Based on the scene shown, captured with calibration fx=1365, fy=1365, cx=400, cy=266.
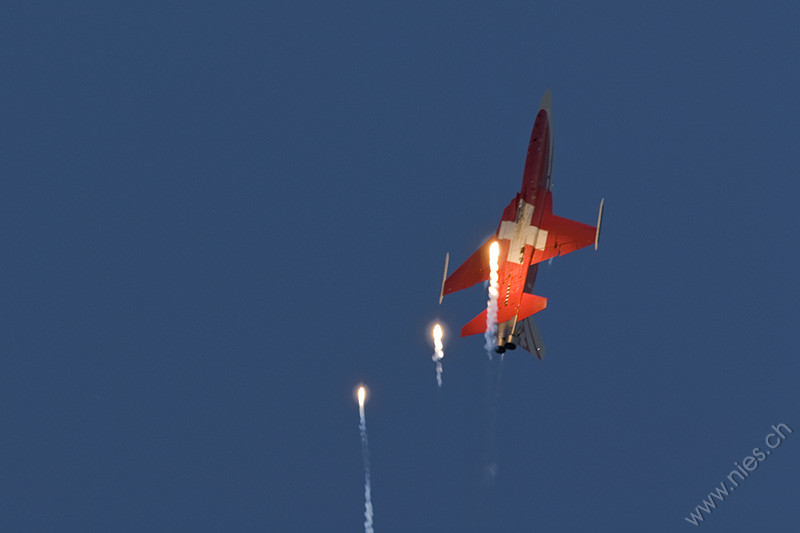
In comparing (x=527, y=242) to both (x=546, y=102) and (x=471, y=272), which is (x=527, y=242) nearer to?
(x=471, y=272)

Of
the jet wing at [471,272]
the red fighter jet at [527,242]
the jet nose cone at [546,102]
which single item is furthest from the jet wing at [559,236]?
the jet nose cone at [546,102]

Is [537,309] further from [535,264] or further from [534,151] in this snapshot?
[534,151]

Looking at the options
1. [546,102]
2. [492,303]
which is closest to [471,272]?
[492,303]

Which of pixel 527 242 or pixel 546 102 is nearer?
pixel 527 242

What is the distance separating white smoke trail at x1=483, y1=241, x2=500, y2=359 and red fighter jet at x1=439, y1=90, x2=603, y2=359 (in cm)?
36

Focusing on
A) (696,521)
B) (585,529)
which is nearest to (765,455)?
(696,521)

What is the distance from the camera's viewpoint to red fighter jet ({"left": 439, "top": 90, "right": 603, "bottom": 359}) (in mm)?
103312

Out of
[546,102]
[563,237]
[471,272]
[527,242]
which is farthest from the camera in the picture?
[546,102]

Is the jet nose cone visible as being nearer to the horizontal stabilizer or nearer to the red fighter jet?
the red fighter jet

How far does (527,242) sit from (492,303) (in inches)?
212

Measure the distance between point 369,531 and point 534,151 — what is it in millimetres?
52520

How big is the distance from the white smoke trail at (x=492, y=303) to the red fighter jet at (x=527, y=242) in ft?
1.18

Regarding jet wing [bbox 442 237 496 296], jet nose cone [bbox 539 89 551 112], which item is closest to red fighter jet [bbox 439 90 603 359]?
jet wing [bbox 442 237 496 296]

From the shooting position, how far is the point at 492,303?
10450cm
